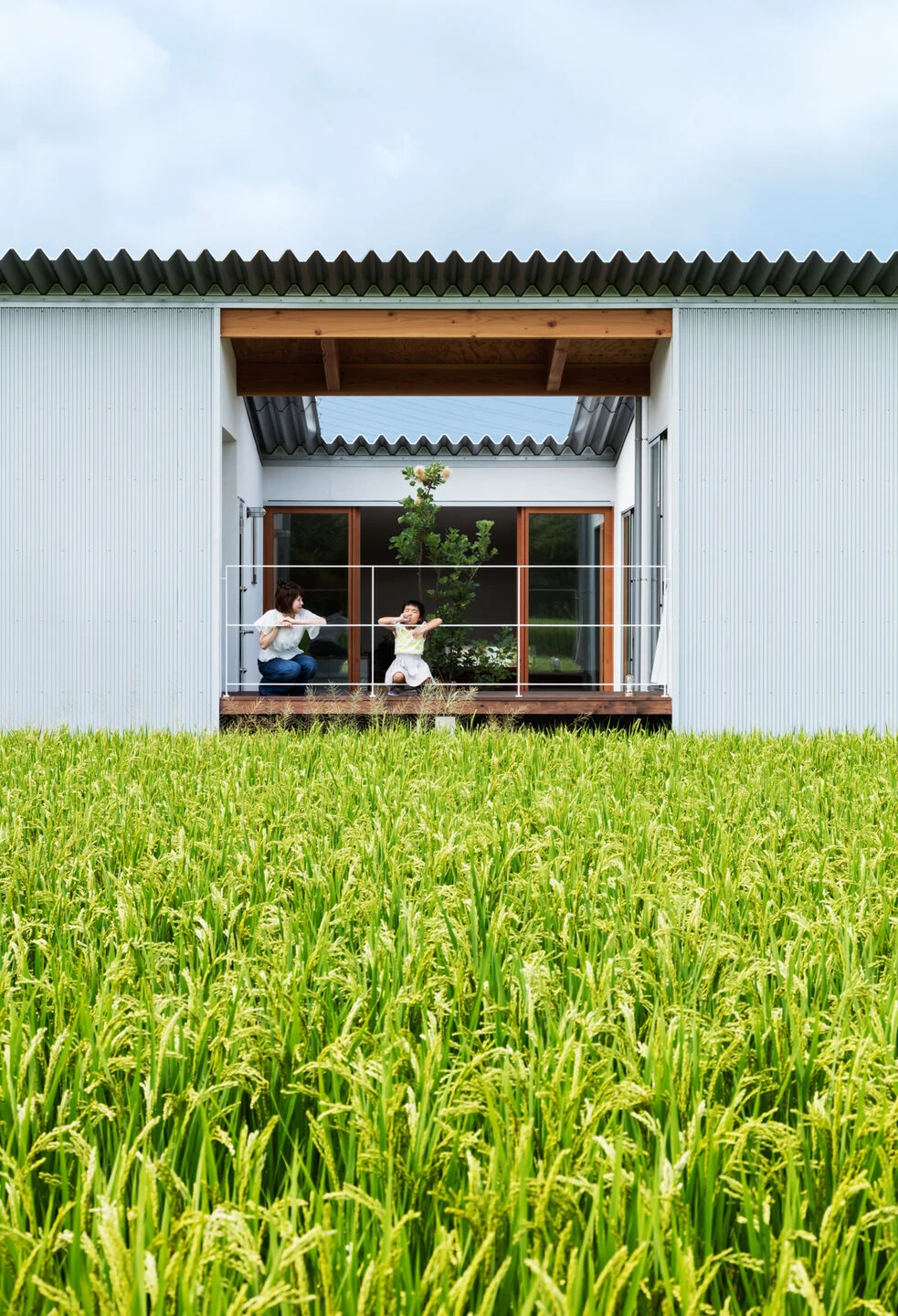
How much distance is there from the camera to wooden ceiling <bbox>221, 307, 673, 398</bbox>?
383 inches

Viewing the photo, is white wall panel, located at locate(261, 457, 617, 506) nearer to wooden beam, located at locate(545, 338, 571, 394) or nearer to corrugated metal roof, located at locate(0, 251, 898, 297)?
wooden beam, located at locate(545, 338, 571, 394)

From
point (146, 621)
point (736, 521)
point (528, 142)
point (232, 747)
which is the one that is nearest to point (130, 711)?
point (146, 621)

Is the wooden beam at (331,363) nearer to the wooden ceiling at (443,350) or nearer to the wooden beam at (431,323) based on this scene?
the wooden ceiling at (443,350)

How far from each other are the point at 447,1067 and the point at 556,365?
9872 mm

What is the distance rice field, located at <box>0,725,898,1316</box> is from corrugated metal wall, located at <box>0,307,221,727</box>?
6.23 m

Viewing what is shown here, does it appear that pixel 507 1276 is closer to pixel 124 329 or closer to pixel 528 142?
pixel 124 329

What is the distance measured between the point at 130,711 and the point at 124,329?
10.7 ft

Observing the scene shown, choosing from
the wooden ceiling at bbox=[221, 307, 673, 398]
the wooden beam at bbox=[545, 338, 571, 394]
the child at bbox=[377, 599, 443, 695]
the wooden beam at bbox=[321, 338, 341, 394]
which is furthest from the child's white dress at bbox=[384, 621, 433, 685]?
the wooden beam at bbox=[545, 338, 571, 394]

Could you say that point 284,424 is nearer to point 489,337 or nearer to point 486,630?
point 486,630

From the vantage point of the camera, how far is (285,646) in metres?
10.8

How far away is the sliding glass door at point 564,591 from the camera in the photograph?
568 inches

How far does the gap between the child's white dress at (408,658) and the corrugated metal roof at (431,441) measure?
13.5 feet

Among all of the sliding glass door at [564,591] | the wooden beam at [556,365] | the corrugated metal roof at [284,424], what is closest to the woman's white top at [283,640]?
the corrugated metal roof at [284,424]

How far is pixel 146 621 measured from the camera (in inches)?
383
